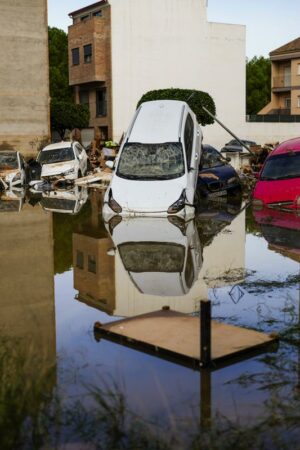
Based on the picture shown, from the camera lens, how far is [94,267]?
11320 millimetres

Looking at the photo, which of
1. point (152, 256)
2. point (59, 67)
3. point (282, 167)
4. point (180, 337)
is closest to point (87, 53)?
point (59, 67)

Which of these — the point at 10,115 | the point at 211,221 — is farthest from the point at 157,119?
the point at 10,115

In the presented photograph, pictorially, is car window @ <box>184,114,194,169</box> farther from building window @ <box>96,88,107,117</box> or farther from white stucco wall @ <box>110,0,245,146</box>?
building window @ <box>96,88,107,117</box>

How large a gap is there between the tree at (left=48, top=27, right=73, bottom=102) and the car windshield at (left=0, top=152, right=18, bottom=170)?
37.6 meters

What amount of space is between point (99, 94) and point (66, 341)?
52.7 meters

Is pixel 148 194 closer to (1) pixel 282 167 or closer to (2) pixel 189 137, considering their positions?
(2) pixel 189 137

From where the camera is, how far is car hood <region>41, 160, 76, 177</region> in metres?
31.6

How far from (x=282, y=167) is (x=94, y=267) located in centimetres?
950

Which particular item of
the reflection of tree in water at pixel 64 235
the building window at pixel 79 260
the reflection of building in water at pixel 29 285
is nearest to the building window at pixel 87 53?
the reflection of tree in water at pixel 64 235

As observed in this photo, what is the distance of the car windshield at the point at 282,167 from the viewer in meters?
19.1

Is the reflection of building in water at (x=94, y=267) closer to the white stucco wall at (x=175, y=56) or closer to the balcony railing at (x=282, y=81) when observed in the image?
the white stucco wall at (x=175, y=56)

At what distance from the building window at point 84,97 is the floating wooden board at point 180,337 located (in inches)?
2111

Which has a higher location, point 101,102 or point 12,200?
point 101,102

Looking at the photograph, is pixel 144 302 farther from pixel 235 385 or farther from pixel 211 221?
pixel 211 221
